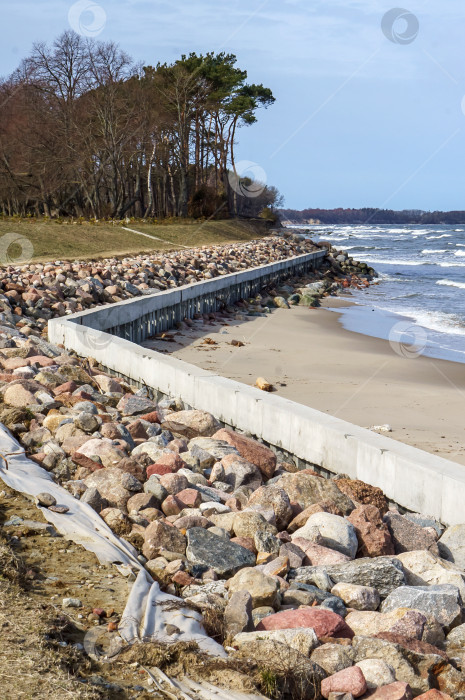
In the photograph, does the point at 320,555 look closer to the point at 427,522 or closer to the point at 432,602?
the point at 432,602

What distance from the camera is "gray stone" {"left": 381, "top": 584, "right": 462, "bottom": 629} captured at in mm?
3434

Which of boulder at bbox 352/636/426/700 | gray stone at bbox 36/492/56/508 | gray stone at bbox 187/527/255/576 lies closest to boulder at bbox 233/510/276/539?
gray stone at bbox 187/527/255/576

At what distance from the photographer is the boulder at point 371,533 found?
168 inches

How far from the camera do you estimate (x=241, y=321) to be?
653 inches

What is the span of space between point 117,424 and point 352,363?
699cm

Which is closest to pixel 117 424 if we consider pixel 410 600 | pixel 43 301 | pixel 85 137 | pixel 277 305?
pixel 410 600

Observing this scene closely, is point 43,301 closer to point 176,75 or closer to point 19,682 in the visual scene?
point 19,682

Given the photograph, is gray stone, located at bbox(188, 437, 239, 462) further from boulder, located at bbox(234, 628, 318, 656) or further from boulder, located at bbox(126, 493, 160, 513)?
boulder, located at bbox(234, 628, 318, 656)

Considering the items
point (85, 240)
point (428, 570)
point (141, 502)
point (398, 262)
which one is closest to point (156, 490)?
point (141, 502)

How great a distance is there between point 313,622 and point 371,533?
4.32 feet

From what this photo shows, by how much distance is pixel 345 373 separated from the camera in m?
11.2

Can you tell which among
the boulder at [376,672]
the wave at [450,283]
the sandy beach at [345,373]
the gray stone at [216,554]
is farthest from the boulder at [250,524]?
the wave at [450,283]

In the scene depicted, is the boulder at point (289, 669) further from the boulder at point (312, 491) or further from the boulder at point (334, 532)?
the boulder at point (312, 491)

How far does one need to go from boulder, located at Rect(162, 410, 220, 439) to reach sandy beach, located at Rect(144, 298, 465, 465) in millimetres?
2295
